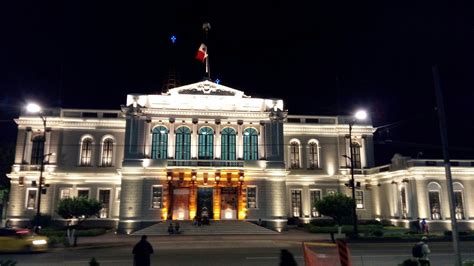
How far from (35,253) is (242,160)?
75.8 ft

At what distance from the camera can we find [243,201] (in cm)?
4094

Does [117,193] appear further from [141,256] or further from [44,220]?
[141,256]

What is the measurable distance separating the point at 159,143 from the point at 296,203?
1756cm

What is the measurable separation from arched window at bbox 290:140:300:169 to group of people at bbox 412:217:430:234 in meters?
14.3

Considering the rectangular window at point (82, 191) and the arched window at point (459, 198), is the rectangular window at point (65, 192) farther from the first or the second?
the arched window at point (459, 198)

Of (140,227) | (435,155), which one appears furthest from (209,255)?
(435,155)

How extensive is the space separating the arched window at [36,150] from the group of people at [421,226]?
39.8 meters

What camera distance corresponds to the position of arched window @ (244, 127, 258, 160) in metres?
42.8

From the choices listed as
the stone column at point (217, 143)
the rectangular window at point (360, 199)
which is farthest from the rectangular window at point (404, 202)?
the stone column at point (217, 143)

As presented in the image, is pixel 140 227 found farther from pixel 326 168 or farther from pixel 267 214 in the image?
pixel 326 168

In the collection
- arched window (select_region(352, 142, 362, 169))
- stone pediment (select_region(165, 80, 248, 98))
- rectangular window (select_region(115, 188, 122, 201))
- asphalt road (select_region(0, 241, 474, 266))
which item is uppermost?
stone pediment (select_region(165, 80, 248, 98))

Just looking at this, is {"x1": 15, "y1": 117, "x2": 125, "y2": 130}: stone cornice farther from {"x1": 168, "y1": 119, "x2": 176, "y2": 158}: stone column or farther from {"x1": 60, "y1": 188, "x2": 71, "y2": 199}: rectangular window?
{"x1": 60, "y1": 188, "x2": 71, "y2": 199}: rectangular window

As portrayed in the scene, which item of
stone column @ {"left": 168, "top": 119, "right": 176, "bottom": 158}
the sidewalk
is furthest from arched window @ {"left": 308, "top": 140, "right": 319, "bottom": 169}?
stone column @ {"left": 168, "top": 119, "right": 176, "bottom": 158}

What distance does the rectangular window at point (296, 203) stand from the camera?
45.3 m
